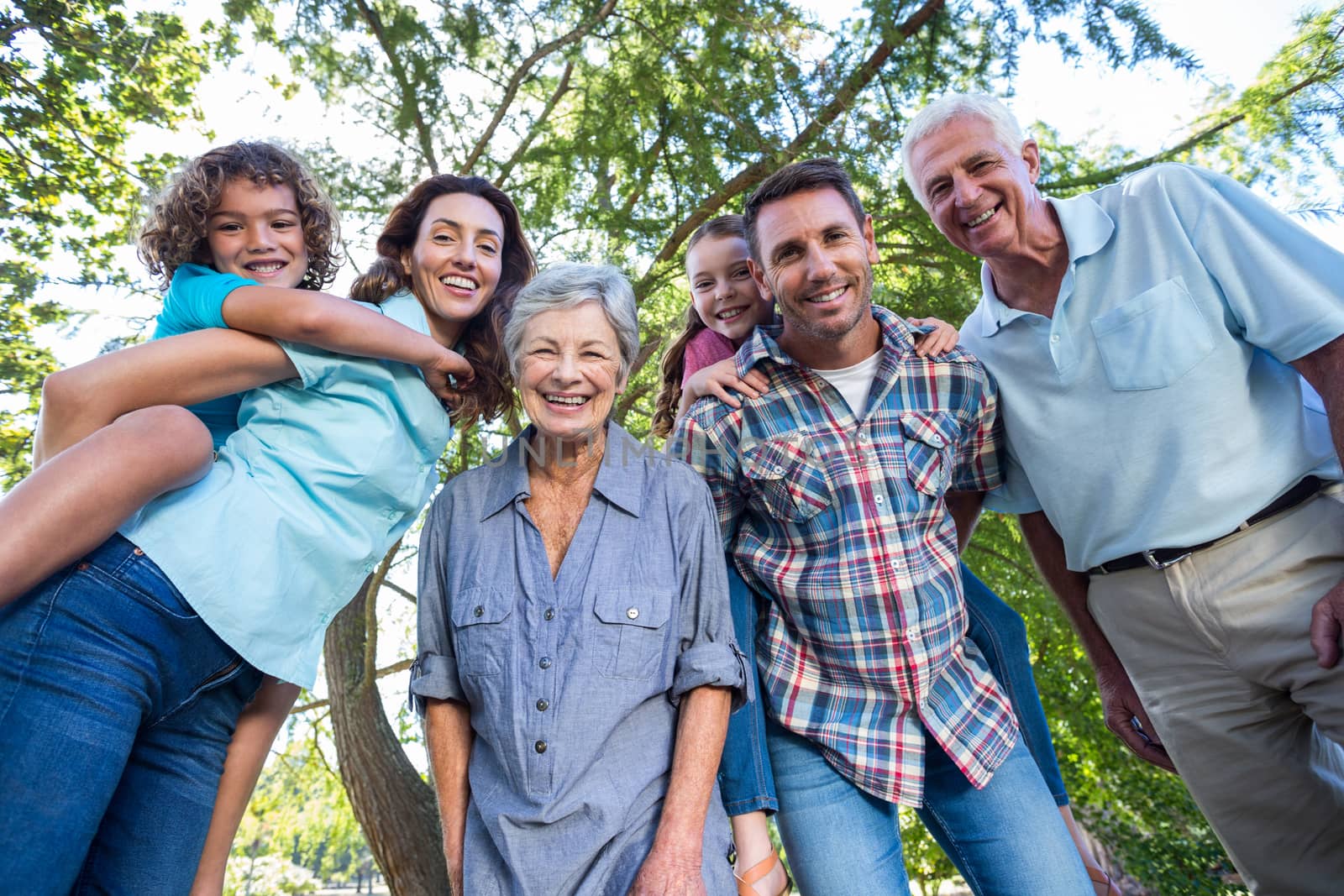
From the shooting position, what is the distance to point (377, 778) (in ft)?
16.3

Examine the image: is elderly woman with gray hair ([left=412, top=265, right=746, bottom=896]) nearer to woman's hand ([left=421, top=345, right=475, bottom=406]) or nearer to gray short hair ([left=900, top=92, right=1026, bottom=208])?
woman's hand ([left=421, top=345, right=475, bottom=406])

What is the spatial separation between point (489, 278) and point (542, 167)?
10.0 feet

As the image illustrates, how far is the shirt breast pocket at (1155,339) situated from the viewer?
1978mm

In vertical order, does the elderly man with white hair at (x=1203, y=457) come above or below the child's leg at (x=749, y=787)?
above

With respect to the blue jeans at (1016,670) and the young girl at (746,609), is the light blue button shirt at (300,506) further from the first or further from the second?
the blue jeans at (1016,670)

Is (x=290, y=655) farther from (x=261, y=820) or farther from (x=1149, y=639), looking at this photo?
(x=261, y=820)

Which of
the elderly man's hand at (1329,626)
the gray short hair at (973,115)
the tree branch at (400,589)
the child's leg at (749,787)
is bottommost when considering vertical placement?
the tree branch at (400,589)

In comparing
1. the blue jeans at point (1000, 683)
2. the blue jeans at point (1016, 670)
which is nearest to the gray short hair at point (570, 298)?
the blue jeans at point (1000, 683)

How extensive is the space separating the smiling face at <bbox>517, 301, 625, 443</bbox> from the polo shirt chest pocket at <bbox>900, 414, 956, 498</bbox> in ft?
2.49

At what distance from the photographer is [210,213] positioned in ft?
6.20

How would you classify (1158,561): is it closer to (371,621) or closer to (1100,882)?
(1100,882)

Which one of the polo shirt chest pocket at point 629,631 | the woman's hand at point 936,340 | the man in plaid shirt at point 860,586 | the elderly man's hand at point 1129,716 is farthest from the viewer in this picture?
the elderly man's hand at point 1129,716

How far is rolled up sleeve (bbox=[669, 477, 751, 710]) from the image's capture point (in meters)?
1.74

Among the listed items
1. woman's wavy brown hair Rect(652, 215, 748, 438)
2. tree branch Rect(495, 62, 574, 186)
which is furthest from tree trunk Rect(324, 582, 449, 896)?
woman's wavy brown hair Rect(652, 215, 748, 438)
